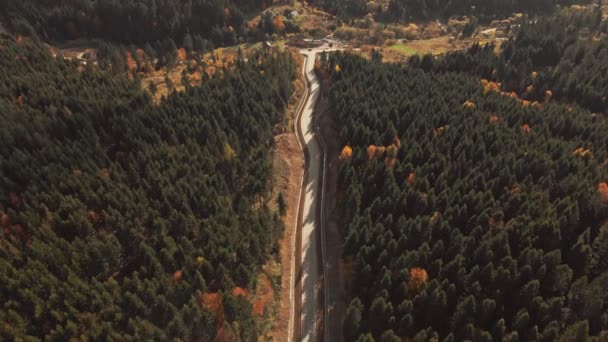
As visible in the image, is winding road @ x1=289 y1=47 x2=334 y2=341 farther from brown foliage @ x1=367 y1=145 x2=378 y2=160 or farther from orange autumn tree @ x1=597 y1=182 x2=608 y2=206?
orange autumn tree @ x1=597 y1=182 x2=608 y2=206

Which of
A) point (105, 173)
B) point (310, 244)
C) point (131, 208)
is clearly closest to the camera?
point (131, 208)

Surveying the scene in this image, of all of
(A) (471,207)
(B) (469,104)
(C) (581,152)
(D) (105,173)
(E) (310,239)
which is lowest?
(E) (310,239)

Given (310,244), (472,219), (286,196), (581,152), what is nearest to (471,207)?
(472,219)

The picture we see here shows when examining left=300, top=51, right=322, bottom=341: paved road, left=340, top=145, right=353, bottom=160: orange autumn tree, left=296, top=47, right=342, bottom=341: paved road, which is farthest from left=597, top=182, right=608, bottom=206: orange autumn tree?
left=300, top=51, right=322, bottom=341: paved road

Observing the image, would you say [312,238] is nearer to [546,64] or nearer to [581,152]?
[581,152]

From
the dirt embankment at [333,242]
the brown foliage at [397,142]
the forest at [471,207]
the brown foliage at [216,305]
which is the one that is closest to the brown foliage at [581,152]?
the forest at [471,207]

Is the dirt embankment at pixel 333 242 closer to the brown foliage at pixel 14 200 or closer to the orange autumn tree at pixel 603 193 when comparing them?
the orange autumn tree at pixel 603 193
